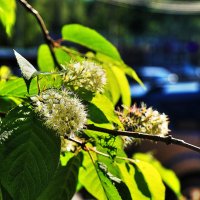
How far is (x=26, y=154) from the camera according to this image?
2.68 feet

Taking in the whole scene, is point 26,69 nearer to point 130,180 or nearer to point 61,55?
point 130,180

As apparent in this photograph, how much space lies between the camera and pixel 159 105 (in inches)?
302

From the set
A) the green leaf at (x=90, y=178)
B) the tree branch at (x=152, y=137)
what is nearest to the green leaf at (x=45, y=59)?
the green leaf at (x=90, y=178)

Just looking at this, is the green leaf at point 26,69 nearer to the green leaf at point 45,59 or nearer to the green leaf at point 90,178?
the green leaf at point 90,178

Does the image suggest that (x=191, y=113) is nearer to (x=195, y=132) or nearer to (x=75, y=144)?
(x=195, y=132)

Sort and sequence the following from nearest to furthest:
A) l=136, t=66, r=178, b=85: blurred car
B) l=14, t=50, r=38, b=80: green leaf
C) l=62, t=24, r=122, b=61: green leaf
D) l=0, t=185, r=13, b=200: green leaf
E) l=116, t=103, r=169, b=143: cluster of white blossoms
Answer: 1. l=14, t=50, r=38, b=80: green leaf
2. l=0, t=185, r=13, b=200: green leaf
3. l=116, t=103, r=169, b=143: cluster of white blossoms
4. l=62, t=24, r=122, b=61: green leaf
5. l=136, t=66, r=178, b=85: blurred car

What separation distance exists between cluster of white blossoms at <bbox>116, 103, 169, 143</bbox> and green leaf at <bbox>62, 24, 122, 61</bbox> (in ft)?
1.06

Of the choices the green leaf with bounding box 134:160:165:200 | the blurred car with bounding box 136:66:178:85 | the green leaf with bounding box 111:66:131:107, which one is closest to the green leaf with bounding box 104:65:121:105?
the green leaf with bounding box 111:66:131:107

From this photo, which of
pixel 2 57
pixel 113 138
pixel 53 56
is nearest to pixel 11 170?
pixel 113 138

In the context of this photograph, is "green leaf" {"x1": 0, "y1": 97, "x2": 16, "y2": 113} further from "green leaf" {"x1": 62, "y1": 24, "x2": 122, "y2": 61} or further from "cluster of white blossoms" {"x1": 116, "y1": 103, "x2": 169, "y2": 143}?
"green leaf" {"x1": 62, "y1": 24, "x2": 122, "y2": 61}

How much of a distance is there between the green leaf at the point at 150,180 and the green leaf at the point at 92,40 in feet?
0.97

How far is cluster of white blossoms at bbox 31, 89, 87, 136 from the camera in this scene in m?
0.78

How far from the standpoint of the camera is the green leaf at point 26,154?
2.59 feet

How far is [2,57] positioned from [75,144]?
467 inches
